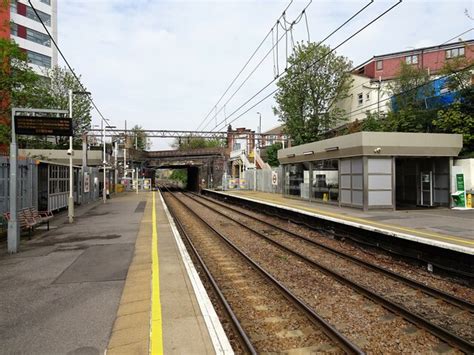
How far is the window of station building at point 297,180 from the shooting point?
2597cm

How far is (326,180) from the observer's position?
22922 millimetres

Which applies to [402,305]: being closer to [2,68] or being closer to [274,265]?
[274,265]

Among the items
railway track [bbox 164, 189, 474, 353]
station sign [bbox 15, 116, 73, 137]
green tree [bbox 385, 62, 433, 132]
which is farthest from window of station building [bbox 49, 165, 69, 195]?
green tree [bbox 385, 62, 433, 132]

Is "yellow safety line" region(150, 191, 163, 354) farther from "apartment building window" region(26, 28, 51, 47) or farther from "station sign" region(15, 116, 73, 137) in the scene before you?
"apartment building window" region(26, 28, 51, 47)

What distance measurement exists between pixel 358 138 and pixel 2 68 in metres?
17.6

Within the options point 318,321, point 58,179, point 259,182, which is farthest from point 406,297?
point 259,182

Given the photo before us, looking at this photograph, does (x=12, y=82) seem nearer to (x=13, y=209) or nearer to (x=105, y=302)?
(x=13, y=209)

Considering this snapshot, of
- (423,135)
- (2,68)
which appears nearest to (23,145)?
(2,68)

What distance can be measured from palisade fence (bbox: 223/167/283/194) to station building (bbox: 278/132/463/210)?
10.9 m

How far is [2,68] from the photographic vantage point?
18.0 metres

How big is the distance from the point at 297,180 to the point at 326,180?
4.93m

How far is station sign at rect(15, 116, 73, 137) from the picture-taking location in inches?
410

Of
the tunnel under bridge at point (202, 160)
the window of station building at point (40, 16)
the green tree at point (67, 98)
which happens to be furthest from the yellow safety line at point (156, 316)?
the window of station building at point (40, 16)

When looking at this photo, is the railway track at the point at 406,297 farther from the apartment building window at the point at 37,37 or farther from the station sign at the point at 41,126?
the apartment building window at the point at 37,37
